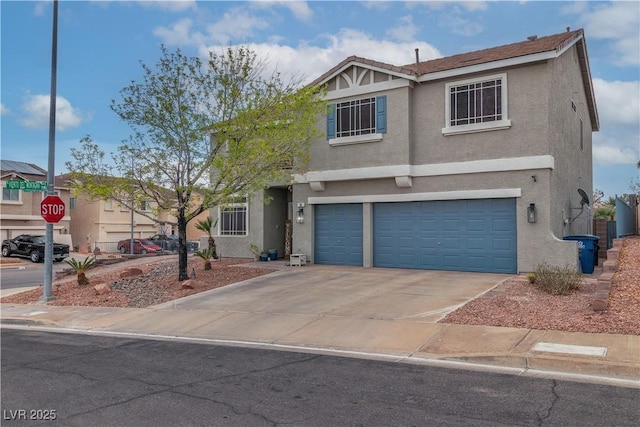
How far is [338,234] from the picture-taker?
18703 mm

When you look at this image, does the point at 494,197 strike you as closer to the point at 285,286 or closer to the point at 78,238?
the point at 285,286

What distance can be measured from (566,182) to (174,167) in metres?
12.6

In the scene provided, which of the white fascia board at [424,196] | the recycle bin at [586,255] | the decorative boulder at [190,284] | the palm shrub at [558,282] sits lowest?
the decorative boulder at [190,284]

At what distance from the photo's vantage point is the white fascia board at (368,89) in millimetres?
17031

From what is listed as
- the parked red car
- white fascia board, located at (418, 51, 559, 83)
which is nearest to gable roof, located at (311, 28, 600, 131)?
white fascia board, located at (418, 51, 559, 83)

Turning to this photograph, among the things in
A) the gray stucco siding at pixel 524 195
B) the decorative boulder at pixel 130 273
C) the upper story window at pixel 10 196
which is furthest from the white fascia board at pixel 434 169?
the upper story window at pixel 10 196

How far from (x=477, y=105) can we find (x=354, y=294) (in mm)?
7445

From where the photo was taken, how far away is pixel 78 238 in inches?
1791

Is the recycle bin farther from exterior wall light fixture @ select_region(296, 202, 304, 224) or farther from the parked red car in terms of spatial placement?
the parked red car

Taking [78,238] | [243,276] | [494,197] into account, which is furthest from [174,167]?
[78,238]

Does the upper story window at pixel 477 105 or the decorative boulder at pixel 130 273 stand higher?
the upper story window at pixel 477 105

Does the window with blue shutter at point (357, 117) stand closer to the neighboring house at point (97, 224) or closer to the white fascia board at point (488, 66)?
the white fascia board at point (488, 66)

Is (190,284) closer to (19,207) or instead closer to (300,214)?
(300,214)

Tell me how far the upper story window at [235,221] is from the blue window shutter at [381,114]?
6.50 m
